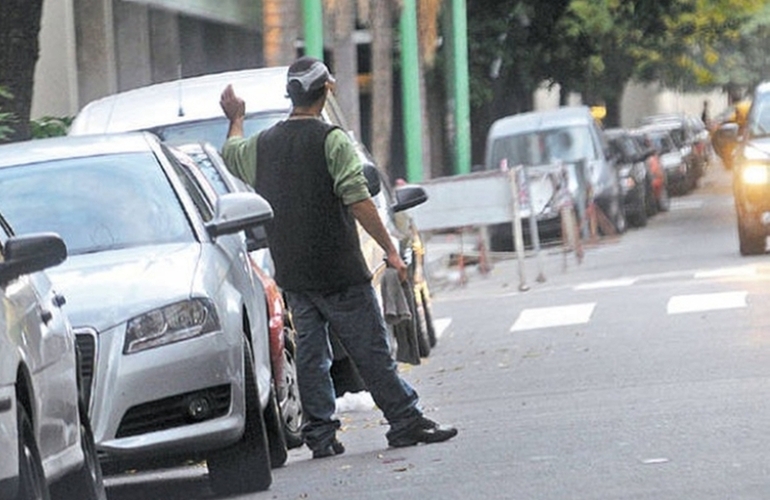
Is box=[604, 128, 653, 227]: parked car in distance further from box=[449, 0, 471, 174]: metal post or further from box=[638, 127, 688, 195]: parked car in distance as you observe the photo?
box=[638, 127, 688, 195]: parked car in distance

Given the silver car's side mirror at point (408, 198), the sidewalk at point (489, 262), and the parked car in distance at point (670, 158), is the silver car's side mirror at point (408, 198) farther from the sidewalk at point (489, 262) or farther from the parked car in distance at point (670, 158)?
the parked car in distance at point (670, 158)

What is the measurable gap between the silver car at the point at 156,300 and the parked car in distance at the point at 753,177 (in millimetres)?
14753

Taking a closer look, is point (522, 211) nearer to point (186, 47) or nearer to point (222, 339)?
point (186, 47)

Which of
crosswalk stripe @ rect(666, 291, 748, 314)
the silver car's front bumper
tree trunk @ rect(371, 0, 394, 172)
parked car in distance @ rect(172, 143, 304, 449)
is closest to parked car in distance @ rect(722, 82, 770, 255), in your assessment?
crosswalk stripe @ rect(666, 291, 748, 314)

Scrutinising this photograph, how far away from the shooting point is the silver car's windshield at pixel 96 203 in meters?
10.8

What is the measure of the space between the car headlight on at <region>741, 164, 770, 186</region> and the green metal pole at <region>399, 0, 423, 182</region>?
41.7 feet

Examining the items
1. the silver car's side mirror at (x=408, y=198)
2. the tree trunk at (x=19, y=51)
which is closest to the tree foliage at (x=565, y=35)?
the tree trunk at (x=19, y=51)

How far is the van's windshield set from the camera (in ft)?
122

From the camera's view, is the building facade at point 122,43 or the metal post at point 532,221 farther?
the metal post at point 532,221

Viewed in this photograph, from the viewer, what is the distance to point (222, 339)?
9977mm

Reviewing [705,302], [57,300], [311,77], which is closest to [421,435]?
[311,77]

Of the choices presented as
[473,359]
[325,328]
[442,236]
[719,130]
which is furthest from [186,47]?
[325,328]

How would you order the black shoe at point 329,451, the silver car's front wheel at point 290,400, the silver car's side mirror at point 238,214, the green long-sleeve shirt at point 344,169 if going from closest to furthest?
the silver car's side mirror at point 238,214
the green long-sleeve shirt at point 344,169
the black shoe at point 329,451
the silver car's front wheel at point 290,400

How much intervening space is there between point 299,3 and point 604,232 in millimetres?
6230
